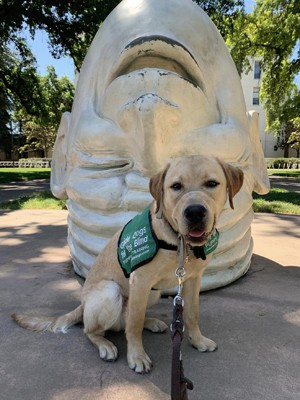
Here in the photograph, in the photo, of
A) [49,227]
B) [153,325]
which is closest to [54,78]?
[49,227]

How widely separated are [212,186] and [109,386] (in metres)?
1.18

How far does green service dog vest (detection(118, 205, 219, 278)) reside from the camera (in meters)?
1.92

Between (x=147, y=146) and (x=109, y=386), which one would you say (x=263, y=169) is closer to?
(x=147, y=146)

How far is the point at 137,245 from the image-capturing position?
197cm

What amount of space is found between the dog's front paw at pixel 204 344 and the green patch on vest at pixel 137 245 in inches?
24.2

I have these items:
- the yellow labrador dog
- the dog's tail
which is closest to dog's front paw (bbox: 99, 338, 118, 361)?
the yellow labrador dog

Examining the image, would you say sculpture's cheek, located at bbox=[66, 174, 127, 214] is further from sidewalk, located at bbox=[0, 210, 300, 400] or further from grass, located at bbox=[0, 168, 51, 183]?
grass, located at bbox=[0, 168, 51, 183]

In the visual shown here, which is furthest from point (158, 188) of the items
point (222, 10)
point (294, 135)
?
→ point (294, 135)

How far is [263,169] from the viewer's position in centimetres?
361

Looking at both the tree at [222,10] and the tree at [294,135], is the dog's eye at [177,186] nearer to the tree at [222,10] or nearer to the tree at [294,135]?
the tree at [222,10]

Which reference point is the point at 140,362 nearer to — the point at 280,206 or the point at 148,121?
the point at 148,121

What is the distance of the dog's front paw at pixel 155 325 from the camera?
2.36m

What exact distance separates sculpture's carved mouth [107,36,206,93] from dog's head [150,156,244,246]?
1.38m

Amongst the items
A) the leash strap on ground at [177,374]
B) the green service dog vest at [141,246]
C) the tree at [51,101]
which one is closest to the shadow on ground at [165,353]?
the leash strap on ground at [177,374]
